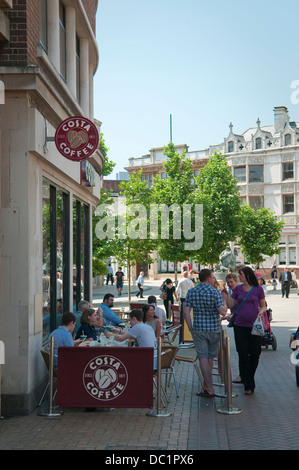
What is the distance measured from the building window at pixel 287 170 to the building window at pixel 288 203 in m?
1.79

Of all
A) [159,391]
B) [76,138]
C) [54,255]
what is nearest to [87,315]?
[54,255]

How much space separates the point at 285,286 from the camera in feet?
112

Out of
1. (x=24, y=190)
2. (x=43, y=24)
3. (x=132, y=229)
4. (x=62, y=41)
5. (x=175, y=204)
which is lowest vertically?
(x=24, y=190)

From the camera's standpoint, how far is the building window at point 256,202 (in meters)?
62.3

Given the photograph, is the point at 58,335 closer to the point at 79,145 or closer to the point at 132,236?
the point at 79,145

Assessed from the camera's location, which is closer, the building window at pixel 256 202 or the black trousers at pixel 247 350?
the black trousers at pixel 247 350

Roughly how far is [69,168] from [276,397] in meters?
5.30

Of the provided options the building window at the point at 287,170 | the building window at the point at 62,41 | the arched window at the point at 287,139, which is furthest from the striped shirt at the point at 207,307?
the arched window at the point at 287,139

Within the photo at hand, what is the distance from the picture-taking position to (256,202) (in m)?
62.7

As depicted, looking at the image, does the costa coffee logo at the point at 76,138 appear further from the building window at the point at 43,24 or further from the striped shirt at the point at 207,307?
the striped shirt at the point at 207,307

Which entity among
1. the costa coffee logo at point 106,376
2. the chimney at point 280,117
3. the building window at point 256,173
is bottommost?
the costa coffee logo at point 106,376

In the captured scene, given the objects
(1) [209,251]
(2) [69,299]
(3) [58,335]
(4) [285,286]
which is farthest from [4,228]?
(1) [209,251]

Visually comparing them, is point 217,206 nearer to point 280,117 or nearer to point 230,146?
point 230,146

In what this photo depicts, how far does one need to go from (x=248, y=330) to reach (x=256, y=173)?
54667 millimetres
